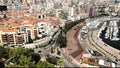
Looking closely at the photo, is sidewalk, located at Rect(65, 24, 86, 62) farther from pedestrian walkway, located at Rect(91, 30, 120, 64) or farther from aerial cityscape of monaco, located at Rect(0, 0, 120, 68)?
pedestrian walkway, located at Rect(91, 30, 120, 64)

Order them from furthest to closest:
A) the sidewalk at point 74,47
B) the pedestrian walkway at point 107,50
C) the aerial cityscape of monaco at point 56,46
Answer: the pedestrian walkway at point 107,50 → the sidewalk at point 74,47 → the aerial cityscape of monaco at point 56,46

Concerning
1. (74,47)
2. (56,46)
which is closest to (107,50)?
(74,47)

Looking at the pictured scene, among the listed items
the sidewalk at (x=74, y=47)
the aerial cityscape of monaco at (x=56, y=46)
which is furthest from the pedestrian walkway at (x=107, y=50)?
the sidewalk at (x=74, y=47)

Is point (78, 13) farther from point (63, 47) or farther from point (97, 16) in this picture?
→ point (63, 47)

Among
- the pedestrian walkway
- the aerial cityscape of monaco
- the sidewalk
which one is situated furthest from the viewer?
the pedestrian walkway

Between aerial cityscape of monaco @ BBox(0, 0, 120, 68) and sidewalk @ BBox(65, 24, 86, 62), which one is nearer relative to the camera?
aerial cityscape of monaco @ BBox(0, 0, 120, 68)

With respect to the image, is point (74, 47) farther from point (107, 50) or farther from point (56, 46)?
point (107, 50)

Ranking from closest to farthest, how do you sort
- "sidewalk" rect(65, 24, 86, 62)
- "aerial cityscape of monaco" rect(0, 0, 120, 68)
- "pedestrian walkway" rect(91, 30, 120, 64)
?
"aerial cityscape of monaco" rect(0, 0, 120, 68)
"sidewalk" rect(65, 24, 86, 62)
"pedestrian walkway" rect(91, 30, 120, 64)

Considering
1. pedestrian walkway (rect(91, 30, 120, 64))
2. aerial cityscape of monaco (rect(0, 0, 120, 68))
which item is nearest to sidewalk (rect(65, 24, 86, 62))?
aerial cityscape of monaco (rect(0, 0, 120, 68))

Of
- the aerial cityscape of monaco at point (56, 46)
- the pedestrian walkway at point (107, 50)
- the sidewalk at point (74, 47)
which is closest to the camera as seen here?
the aerial cityscape of monaco at point (56, 46)

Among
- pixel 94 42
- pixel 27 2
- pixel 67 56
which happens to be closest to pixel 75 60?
pixel 67 56

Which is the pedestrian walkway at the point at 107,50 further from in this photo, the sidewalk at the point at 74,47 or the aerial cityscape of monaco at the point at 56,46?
the sidewalk at the point at 74,47

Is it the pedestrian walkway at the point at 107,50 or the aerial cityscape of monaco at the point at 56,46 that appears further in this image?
the pedestrian walkway at the point at 107,50

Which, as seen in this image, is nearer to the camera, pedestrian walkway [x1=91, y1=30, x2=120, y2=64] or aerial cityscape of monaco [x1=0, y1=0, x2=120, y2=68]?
aerial cityscape of monaco [x1=0, y1=0, x2=120, y2=68]
